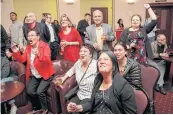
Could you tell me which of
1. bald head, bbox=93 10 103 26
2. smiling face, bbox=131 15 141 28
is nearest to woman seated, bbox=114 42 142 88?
smiling face, bbox=131 15 141 28

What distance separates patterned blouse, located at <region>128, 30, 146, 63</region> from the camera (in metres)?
2.94

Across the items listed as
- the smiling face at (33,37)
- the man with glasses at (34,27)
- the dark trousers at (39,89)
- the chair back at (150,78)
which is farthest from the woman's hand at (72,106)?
the man with glasses at (34,27)

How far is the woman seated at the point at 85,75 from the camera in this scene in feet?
7.88

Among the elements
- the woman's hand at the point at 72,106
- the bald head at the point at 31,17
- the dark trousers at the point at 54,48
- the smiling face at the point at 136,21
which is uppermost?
the bald head at the point at 31,17

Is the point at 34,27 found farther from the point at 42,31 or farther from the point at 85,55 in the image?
the point at 85,55

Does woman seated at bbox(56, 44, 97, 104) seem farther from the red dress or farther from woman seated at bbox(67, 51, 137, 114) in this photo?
the red dress

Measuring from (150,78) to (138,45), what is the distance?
0.67m

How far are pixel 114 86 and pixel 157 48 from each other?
2627 millimetres

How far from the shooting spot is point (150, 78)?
7.98 ft

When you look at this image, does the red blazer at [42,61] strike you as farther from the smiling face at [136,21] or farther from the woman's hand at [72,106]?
the smiling face at [136,21]

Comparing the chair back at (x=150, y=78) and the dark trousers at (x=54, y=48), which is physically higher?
the dark trousers at (x=54, y=48)

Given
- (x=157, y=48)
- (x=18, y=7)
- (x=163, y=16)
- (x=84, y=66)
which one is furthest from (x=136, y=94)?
(x=18, y=7)

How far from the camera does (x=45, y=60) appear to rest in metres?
2.77

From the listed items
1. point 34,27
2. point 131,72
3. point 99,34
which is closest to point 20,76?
point 34,27
